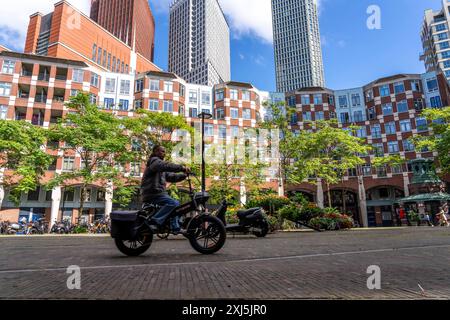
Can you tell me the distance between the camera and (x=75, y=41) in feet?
184

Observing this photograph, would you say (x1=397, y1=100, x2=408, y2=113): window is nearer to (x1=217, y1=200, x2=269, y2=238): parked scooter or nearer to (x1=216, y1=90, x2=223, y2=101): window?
(x1=216, y1=90, x2=223, y2=101): window

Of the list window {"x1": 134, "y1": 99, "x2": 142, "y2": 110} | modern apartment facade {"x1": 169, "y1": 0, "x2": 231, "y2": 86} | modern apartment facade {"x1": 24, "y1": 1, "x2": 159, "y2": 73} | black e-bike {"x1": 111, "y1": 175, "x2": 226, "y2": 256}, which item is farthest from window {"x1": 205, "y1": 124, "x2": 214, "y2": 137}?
modern apartment facade {"x1": 169, "y1": 0, "x2": 231, "y2": 86}

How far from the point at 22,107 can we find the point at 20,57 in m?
6.39

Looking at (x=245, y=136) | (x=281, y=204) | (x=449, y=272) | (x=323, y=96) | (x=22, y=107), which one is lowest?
(x=449, y=272)

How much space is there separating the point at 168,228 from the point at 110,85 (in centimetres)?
3989

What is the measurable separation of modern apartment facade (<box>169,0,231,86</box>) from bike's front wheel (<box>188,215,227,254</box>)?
128739 millimetres

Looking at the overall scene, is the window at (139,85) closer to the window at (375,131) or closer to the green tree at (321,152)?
the green tree at (321,152)

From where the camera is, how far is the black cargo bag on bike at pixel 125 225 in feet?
16.9

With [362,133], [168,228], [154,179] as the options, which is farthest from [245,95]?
[168,228]

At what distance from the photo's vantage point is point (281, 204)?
17562mm

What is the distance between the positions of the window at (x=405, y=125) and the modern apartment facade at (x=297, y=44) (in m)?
85.0

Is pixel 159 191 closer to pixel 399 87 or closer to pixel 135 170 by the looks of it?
pixel 135 170

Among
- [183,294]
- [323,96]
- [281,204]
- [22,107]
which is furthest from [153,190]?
[323,96]
